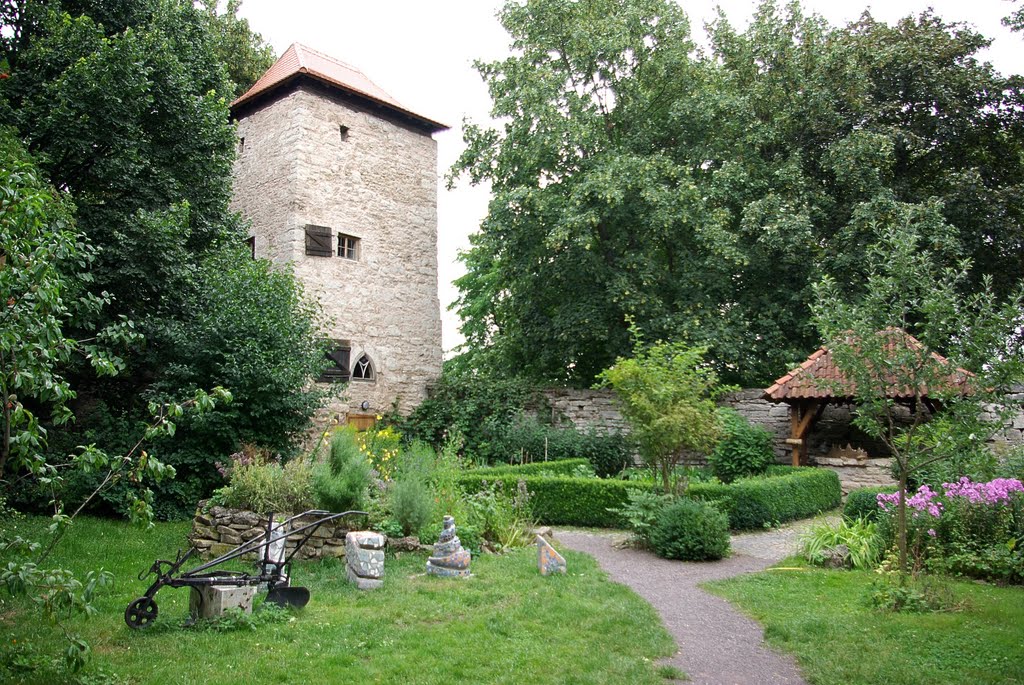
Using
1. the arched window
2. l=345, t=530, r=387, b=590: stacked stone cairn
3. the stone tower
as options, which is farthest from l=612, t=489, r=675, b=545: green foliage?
the arched window

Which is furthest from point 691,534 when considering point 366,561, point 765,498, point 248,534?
point 248,534

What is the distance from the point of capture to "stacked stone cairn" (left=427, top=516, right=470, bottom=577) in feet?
24.7

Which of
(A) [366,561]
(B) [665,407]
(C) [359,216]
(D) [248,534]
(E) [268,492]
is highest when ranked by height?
(C) [359,216]

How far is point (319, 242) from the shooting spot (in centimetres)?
1720

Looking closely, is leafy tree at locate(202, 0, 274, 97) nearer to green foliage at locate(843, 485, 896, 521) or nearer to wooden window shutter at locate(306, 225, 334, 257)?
wooden window shutter at locate(306, 225, 334, 257)

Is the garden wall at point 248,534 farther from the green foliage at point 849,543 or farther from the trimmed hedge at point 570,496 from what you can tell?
the green foliage at point 849,543

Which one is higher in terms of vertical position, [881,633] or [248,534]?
[248,534]

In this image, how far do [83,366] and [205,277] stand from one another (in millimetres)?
2407

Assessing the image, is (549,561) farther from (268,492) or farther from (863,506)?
(863,506)

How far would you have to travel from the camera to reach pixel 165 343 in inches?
473

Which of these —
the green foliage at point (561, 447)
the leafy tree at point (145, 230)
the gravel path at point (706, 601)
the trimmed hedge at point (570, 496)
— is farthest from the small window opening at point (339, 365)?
the gravel path at point (706, 601)

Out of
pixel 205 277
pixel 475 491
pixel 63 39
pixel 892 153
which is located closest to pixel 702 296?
pixel 892 153

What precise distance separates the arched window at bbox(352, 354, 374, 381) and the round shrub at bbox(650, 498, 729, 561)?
33.3ft

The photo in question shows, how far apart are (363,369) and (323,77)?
704 cm
